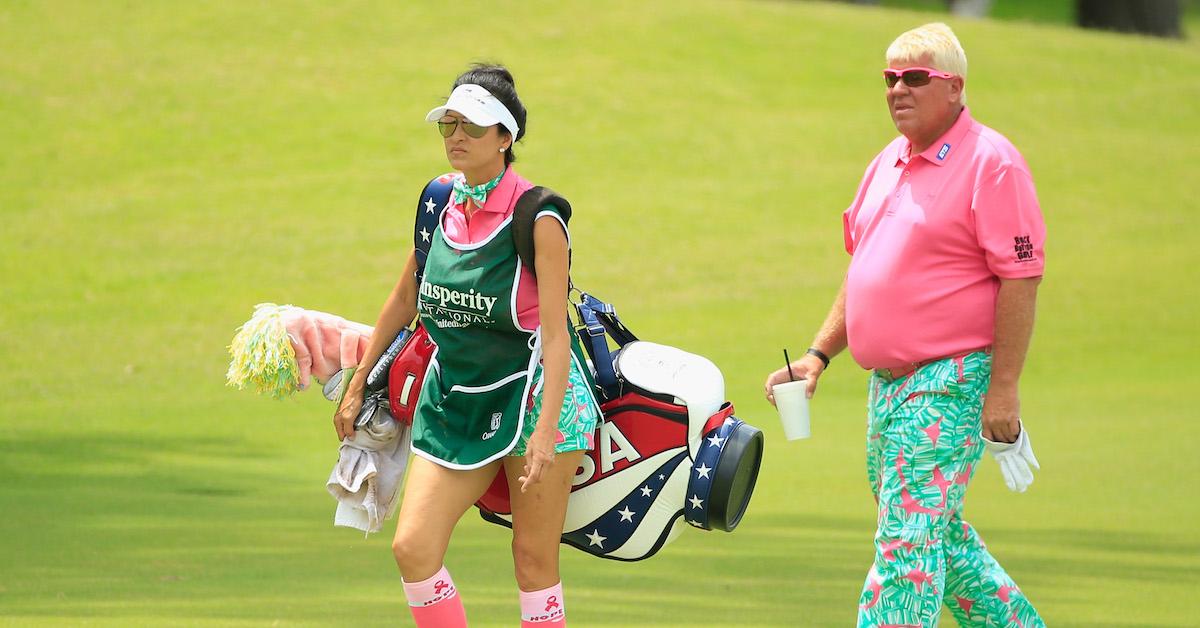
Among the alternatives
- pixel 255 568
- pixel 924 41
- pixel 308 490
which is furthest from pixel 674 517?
pixel 308 490

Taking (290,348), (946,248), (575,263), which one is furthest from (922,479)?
(575,263)

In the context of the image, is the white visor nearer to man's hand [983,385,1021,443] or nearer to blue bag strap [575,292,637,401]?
blue bag strap [575,292,637,401]

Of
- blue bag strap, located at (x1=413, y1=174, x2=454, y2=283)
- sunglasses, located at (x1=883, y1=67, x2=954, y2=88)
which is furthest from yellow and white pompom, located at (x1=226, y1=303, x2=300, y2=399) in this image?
sunglasses, located at (x1=883, y1=67, x2=954, y2=88)

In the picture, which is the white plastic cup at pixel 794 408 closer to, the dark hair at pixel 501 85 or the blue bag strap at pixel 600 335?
A: the blue bag strap at pixel 600 335

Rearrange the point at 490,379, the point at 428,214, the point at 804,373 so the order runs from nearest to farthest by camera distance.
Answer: the point at 490,379 → the point at 428,214 → the point at 804,373

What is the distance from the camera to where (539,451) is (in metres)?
4.67

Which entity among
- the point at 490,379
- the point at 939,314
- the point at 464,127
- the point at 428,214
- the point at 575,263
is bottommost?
the point at 575,263

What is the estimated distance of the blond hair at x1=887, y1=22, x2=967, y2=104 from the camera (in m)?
4.68

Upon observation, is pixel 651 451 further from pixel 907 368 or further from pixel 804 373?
pixel 907 368

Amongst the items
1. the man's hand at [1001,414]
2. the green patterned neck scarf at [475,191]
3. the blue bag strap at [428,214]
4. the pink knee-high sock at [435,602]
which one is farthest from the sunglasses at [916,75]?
the pink knee-high sock at [435,602]

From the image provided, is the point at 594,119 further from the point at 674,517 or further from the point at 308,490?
the point at 674,517

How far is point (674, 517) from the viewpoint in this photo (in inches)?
197

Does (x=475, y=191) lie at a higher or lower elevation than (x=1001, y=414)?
higher

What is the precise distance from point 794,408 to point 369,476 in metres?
1.28
